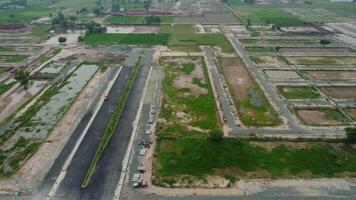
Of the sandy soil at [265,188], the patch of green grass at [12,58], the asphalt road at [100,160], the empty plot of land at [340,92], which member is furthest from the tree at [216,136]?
the patch of green grass at [12,58]

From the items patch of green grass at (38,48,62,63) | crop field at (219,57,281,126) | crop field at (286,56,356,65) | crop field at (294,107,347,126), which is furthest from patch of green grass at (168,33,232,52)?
crop field at (294,107,347,126)

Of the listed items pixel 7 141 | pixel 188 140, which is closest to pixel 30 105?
pixel 7 141

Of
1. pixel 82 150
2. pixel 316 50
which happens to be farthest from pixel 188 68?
pixel 316 50

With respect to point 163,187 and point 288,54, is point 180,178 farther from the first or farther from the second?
point 288,54

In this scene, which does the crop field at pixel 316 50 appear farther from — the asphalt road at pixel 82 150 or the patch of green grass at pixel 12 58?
the patch of green grass at pixel 12 58

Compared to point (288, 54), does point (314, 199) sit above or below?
below

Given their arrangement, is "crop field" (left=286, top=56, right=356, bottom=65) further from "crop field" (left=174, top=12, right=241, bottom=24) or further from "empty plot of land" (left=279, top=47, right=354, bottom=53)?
"crop field" (left=174, top=12, right=241, bottom=24)
